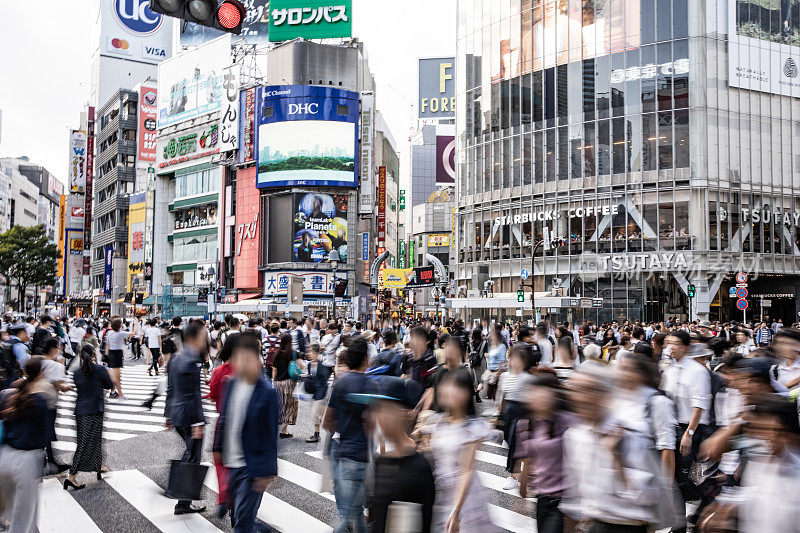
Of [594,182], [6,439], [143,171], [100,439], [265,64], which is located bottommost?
[100,439]

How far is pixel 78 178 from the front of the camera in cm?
10000

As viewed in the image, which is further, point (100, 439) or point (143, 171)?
point (143, 171)

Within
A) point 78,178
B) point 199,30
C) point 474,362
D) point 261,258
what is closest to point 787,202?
point 474,362

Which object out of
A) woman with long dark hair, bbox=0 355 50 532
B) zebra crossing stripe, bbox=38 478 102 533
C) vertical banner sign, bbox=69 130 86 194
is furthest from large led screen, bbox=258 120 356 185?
woman with long dark hair, bbox=0 355 50 532

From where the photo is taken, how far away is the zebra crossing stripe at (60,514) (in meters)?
7.07

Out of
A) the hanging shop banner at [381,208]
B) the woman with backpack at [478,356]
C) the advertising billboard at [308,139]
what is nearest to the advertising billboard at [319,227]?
the advertising billboard at [308,139]

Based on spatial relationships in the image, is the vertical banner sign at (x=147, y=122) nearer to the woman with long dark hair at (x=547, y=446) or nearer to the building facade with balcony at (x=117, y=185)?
the building facade with balcony at (x=117, y=185)

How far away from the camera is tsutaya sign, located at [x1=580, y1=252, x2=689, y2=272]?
144 feet

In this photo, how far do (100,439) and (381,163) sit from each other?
87.8m

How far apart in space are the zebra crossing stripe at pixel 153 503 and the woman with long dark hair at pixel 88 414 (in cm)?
40

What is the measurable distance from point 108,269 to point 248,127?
110 ft

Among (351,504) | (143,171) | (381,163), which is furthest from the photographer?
(381,163)

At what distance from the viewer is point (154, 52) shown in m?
107

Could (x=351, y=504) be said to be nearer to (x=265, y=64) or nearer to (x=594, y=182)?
(x=594, y=182)
